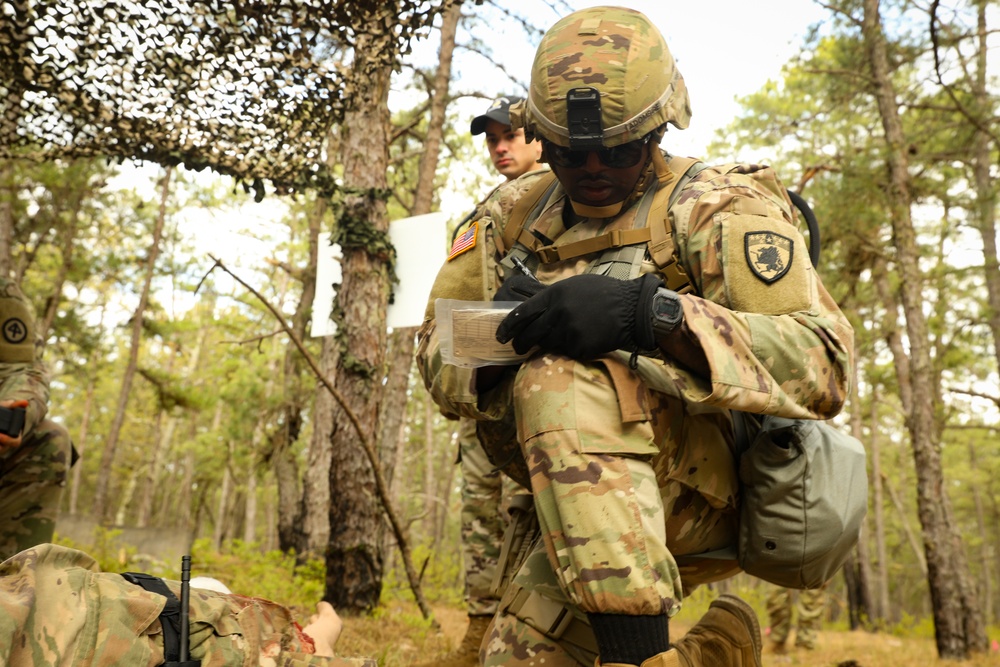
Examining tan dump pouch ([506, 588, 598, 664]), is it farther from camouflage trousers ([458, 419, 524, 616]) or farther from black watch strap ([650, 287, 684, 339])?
camouflage trousers ([458, 419, 524, 616])

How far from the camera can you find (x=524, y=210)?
7.81 feet

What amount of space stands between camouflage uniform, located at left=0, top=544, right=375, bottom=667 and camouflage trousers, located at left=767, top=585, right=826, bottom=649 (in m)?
6.77

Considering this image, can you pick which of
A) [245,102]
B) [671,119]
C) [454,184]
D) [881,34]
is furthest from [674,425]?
[454,184]

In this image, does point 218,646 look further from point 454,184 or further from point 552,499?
point 454,184

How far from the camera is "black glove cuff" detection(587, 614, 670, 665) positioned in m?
1.59

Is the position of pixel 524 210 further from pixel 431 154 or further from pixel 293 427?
pixel 293 427

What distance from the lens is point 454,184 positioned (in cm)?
1505

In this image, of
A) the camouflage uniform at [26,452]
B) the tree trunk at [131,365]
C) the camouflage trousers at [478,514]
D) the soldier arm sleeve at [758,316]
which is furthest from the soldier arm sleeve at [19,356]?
the tree trunk at [131,365]

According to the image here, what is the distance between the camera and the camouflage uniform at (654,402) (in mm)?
1648

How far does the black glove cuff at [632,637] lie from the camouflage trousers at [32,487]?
294 cm

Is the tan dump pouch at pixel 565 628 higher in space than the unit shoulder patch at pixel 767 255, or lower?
lower

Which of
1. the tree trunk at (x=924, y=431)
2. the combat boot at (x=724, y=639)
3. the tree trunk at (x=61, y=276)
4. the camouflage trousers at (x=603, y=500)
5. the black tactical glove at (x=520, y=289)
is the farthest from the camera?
the tree trunk at (x=61, y=276)

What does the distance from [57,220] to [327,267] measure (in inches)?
408

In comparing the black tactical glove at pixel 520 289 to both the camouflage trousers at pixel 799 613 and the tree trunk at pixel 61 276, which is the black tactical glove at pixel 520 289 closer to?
the camouflage trousers at pixel 799 613
